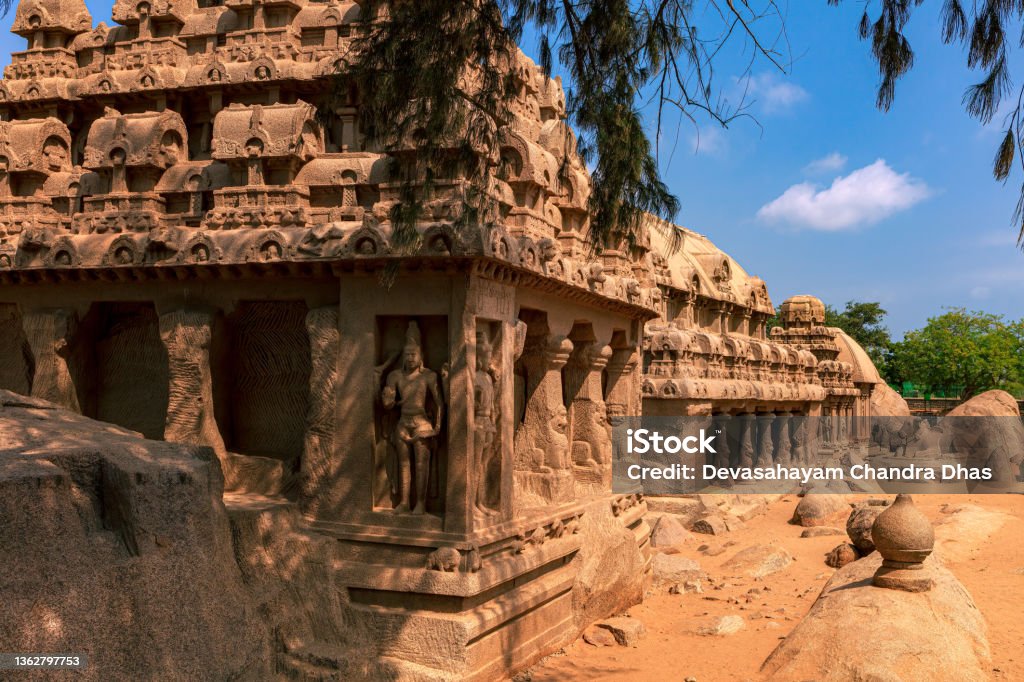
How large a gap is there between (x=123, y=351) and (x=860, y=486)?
60.0ft

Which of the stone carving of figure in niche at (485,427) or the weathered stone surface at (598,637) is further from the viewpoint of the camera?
the weathered stone surface at (598,637)

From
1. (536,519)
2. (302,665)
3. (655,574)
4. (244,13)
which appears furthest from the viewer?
(655,574)

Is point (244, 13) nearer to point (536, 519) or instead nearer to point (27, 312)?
point (27, 312)

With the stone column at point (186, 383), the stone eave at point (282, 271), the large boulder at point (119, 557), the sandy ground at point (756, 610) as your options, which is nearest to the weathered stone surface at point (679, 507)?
the sandy ground at point (756, 610)

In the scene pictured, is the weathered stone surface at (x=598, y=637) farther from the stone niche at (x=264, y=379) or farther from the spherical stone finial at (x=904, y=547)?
the stone niche at (x=264, y=379)

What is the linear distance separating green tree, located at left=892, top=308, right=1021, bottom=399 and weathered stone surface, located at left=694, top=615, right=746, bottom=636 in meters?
39.0

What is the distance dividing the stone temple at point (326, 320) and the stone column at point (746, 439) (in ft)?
35.8

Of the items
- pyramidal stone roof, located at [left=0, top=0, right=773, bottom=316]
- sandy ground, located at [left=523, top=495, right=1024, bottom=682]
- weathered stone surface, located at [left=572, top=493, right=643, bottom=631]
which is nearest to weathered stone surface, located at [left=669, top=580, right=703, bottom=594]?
sandy ground, located at [left=523, top=495, right=1024, bottom=682]

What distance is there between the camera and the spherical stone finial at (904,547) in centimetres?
871

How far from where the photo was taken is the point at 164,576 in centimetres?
535

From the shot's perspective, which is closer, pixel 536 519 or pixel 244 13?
pixel 536 519

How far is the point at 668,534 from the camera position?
15953mm

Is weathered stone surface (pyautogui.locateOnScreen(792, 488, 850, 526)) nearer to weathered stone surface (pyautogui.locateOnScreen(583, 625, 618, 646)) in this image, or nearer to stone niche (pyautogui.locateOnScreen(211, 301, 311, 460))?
weathered stone surface (pyautogui.locateOnScreen(583, 625, 618, 646))

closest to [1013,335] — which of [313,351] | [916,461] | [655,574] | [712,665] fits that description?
[916,461]
